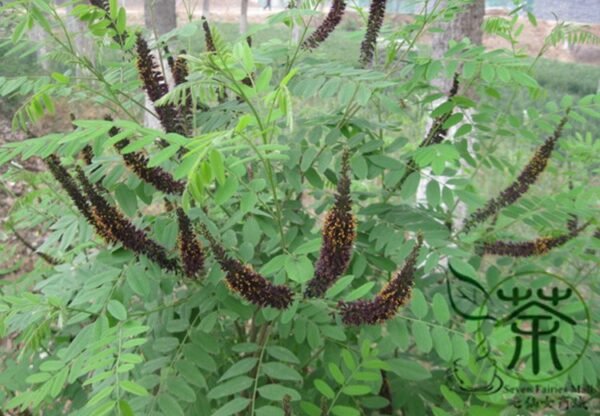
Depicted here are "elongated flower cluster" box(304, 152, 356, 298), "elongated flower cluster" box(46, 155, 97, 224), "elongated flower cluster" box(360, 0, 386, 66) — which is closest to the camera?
"elongated flower cluster" box(304, 152, 356, 298)

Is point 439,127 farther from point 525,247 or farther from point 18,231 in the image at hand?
point 18,231

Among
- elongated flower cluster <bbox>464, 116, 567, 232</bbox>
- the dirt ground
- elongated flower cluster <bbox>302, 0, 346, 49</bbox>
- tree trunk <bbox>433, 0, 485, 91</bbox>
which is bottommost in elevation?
the dirt ground

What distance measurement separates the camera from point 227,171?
1350 mm

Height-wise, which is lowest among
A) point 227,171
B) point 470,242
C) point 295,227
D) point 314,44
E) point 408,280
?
point 470,242

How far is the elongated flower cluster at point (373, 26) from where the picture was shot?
67.5 inches

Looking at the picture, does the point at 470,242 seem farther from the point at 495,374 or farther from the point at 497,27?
the point at 497,27

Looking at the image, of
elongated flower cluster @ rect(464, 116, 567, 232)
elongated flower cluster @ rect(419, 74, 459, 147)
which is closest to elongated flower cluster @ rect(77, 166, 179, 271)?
elongated flower cluster @ rect(419, 74, 459, 147)

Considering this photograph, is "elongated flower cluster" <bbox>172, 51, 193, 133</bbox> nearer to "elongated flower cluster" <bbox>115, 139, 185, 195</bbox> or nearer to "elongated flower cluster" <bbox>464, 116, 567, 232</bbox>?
"elongated flower cluster" <bbox>115, 139, 185, 195</bbox>

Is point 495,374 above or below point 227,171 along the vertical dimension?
below

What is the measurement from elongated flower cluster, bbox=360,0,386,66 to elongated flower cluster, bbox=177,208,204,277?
2.70 ft

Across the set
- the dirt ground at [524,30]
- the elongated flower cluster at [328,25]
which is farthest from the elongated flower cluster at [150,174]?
the dirt ground at [524,30]

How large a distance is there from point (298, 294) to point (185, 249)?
1.05 ft

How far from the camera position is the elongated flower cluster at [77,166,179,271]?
1.44 meters

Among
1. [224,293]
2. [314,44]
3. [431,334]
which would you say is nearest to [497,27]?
[314,44]
